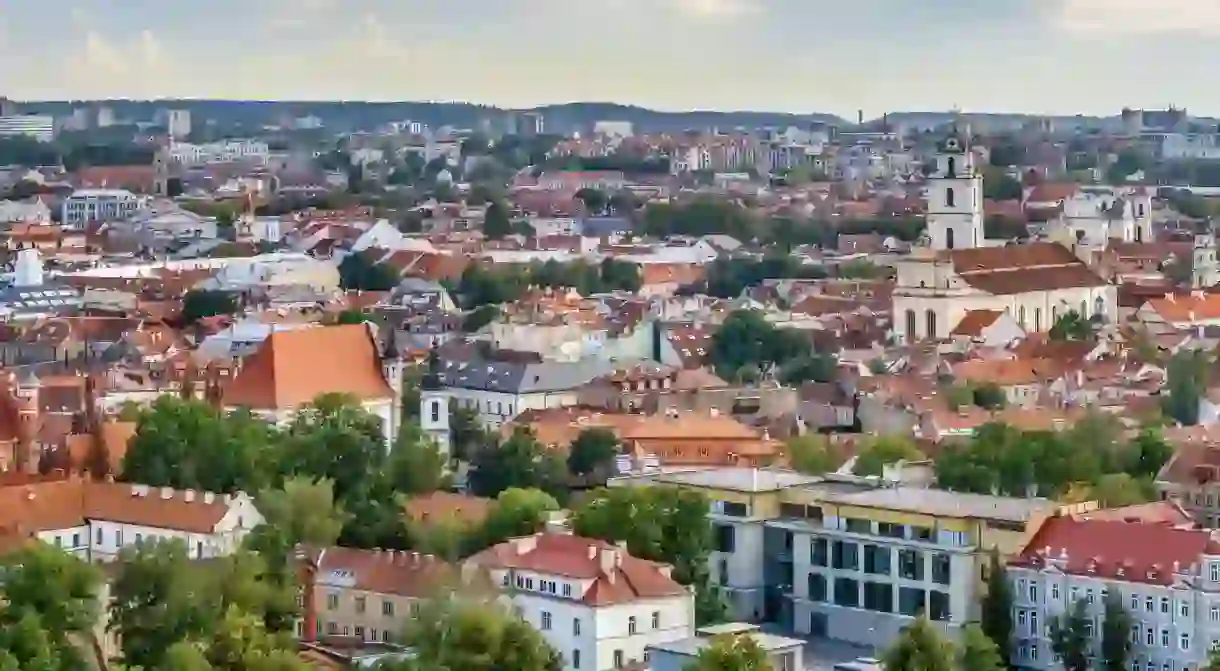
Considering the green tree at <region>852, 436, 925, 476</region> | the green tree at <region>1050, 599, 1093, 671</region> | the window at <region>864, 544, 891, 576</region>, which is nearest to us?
the green tree at <region>1050, 599, 1093, 671</region>

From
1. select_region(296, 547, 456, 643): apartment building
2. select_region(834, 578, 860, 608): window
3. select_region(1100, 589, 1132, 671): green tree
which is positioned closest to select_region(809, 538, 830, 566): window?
select_region(834, 578, 860, 608): window

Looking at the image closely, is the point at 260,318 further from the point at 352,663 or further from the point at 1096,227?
Answer: the point at 1096,227

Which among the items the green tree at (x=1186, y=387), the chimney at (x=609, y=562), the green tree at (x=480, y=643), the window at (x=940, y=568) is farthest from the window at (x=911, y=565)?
the green tree at (x=1186, y=387)

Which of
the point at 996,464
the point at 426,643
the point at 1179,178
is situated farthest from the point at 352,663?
the point at 1179,178

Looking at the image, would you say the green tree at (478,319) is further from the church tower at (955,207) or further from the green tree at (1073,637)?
the green tree at (1073,637)

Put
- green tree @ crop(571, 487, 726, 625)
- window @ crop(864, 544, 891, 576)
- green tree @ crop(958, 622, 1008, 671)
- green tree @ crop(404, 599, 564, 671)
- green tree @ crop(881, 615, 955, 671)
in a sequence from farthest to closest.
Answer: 1. window @ crop(864, 544, 891, 576)
2. green tree @ crop(571, 487, 726, 625)
3. green tree @ crop(958, 622, 1008, 671)
4. green tree @ crop(404, 599, 564, 671)
5. green tree @ crop(881, 615, 955, 671)

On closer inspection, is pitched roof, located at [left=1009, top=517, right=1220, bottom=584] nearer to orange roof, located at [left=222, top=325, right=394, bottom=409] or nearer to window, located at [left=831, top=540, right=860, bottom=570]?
window, located at [left=831, top=540, right=860, bottom=570]

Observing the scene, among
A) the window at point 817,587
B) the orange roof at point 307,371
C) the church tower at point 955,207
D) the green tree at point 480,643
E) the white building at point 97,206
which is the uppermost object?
the church tower at point 955,207
